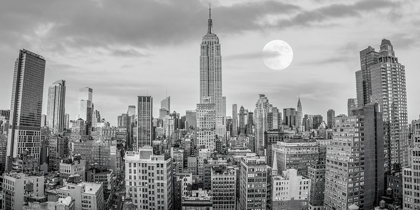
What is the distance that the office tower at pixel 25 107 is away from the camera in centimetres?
17562

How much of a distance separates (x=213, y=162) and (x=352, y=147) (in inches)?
2301

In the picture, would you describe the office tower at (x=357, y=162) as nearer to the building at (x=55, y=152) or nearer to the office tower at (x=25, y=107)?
the building at (x=55, y=152)

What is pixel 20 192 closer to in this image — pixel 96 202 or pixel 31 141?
pixel 96 202

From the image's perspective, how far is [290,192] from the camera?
308 ft

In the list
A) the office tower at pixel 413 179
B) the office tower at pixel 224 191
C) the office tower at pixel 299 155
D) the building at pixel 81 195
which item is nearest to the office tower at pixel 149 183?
the building at pixel 81 195

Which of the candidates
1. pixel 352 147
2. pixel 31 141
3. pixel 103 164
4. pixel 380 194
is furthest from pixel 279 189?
pixel 31 141

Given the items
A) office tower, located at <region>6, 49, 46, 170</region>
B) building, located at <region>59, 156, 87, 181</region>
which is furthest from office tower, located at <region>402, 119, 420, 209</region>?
office tower, located at <region>6, 49, 46, 170</region>

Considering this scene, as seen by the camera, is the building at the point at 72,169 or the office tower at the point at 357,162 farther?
the building at the point at 72,169

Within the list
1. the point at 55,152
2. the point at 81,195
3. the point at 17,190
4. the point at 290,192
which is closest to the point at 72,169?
the point at 17,190

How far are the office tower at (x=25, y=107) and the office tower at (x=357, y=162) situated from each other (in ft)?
478

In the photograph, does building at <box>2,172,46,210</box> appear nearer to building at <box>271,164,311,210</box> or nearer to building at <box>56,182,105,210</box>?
building at <box>56,182,105,210</box>

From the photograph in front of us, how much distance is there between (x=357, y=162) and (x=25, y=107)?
540 ft

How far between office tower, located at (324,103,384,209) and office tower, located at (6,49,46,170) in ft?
478

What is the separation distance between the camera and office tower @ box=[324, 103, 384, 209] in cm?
9012
